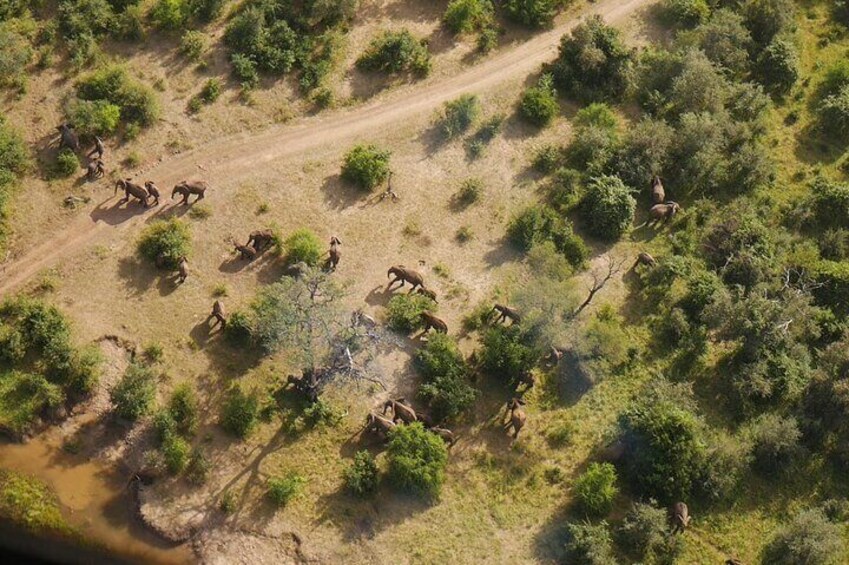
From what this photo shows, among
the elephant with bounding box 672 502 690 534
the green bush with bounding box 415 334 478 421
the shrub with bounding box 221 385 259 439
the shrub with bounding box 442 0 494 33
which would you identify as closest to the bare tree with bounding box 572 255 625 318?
the green bush with bounding box 415 334 478 421

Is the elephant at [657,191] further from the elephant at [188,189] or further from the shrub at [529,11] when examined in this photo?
the elephant at [188,189]

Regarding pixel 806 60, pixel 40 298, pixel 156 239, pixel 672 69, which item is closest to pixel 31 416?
pixel 40 298

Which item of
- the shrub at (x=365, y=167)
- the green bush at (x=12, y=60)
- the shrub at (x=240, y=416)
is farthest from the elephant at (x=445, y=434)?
the green bush at (x=12, y=60)

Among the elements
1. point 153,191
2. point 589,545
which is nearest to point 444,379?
point 589,545

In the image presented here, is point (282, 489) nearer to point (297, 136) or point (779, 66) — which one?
point (297, 136)

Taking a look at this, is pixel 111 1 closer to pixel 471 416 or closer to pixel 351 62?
pixel 351 62

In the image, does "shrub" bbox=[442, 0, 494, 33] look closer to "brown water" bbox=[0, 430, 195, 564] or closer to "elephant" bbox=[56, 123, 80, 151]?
"elephant" bbox=[56, 123, 80, 151]

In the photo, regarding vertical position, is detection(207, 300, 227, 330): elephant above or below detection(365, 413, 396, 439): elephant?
above
